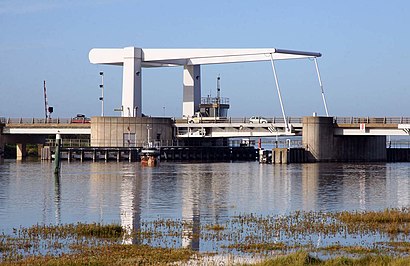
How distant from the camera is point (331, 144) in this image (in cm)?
8181

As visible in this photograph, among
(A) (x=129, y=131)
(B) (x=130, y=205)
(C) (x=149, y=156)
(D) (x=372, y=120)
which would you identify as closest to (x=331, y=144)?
(D) (x=372, y=120)

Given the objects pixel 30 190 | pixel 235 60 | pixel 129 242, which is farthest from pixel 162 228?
pixel 235 60

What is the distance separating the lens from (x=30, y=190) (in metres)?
45.7

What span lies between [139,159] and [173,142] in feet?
15.7

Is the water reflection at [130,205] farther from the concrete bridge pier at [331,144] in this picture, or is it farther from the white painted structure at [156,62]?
the white painted structure at [156,62]

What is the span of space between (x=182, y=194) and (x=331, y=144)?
133 feet

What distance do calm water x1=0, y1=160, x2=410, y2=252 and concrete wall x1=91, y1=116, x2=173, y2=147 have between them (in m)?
21.7

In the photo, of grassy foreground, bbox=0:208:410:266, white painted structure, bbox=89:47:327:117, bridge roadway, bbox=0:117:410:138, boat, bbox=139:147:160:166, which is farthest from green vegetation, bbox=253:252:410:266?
white painted structure, bbox=89:47:327:117

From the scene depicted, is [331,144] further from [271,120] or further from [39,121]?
[39,121]

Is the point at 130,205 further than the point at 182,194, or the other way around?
the point at 182,194

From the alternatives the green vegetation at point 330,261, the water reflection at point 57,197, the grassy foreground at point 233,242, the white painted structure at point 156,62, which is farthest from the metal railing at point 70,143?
the green vegetation at point 330,261

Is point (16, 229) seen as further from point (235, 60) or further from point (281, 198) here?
point (235, 60)

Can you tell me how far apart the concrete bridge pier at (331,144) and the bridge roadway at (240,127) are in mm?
1215

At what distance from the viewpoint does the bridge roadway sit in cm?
7906
